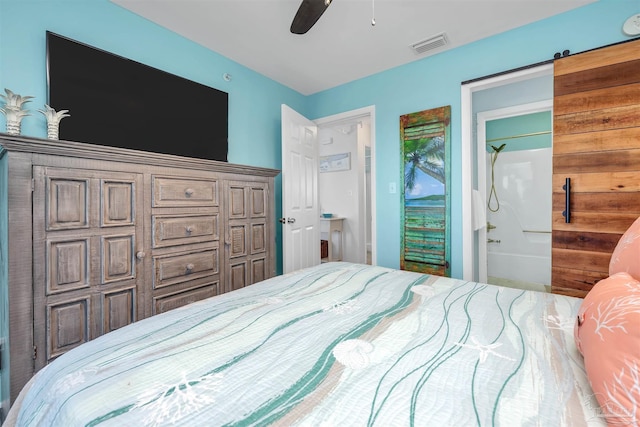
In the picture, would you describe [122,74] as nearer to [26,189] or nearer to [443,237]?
[26,189]

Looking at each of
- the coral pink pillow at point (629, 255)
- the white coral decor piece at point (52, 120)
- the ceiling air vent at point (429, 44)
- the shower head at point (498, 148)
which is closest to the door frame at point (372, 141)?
the ceiling air vent at point (429, 44)

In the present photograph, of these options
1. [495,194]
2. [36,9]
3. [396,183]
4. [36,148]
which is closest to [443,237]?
[396,183]

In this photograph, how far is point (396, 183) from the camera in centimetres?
302

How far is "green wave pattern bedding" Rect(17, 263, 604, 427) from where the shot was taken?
1.71 ft

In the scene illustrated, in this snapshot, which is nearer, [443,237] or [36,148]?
[36,148]

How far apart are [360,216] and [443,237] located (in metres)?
2.36

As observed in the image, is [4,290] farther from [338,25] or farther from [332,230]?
[332,230]

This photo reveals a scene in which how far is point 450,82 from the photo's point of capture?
267 centimetres

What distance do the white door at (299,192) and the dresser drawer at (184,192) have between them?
3.20ft

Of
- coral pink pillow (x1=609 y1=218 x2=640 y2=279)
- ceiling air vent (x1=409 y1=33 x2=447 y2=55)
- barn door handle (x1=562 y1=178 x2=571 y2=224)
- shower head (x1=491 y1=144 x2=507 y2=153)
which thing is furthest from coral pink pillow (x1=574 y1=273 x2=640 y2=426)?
shower head (x1=491 y1=144 x2=507 y2=153)

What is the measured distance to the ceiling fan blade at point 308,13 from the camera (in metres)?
1.49

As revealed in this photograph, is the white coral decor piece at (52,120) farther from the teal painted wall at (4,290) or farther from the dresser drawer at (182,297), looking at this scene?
the dresser drawer at (182,297)

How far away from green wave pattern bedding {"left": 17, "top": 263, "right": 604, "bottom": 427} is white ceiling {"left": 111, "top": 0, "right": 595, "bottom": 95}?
2.14 meters

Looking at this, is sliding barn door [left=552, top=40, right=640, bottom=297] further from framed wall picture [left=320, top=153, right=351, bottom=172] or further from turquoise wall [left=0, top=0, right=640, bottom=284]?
framed wall picture [left=320, top=153, right=351, bottom=172]
